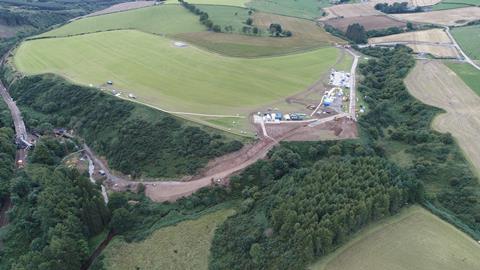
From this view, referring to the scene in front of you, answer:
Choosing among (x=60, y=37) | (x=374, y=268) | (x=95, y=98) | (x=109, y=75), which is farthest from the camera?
(x=60, y=37)

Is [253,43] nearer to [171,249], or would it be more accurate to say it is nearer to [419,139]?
[419,139]

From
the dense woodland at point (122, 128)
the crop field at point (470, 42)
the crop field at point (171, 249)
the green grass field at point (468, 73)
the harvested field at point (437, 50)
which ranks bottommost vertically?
the crop field at point (171, 249)

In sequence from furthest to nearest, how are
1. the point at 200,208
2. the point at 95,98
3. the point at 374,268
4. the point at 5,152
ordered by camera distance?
1. the point at 95,98
2. the point at 5,152
3. the point at 200,208
4. the point at 374,268

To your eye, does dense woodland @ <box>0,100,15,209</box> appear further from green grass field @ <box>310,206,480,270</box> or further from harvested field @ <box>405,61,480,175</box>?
harvested field @ <box>405,61,480,175</box>

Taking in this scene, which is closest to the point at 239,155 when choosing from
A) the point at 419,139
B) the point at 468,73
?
the point at 419,139

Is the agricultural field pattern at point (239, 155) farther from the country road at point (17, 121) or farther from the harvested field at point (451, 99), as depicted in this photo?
the country road at point (17, 121)

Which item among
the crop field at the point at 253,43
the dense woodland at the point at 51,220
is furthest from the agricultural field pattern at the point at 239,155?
the crop field at the point at 253,43

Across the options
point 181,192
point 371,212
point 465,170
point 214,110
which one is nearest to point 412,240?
point 371,212

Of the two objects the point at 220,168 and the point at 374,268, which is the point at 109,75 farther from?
the point at 374,268
